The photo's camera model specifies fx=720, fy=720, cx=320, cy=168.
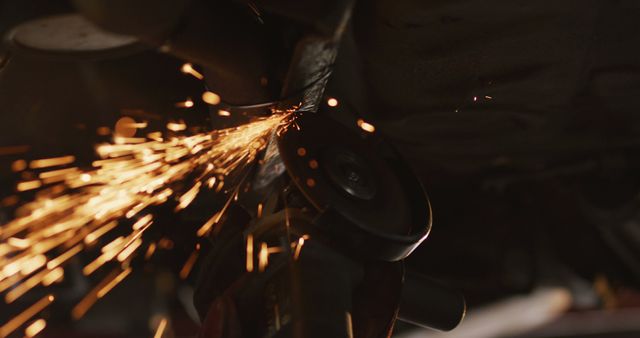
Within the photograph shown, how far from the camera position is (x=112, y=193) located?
46.4 inches

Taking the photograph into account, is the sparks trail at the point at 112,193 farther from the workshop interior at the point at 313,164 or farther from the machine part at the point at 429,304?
the machine part at the point at 429,304

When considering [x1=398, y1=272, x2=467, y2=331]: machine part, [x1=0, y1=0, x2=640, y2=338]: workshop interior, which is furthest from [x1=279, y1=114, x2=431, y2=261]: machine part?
[x1=398, y1=272, x2=467, y2=331]: machine part

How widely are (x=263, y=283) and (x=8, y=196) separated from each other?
74 cm

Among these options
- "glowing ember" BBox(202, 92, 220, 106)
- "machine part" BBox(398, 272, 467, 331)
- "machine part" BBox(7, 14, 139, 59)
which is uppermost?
"machine part" BBox(7, 14, 139, 59)

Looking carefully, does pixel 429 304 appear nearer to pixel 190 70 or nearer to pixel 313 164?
pixel 313 164

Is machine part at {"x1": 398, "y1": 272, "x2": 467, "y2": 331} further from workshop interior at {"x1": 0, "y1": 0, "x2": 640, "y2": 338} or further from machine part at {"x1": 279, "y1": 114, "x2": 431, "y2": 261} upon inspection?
machine part at {"x1": 279, "y1": 114, "x2": 431, "y2": 261}

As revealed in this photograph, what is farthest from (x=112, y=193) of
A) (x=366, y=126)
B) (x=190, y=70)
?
(x=366, y=126)

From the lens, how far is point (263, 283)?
0.79 metres

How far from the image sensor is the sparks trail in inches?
39.1

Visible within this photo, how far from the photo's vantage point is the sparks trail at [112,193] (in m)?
0.99

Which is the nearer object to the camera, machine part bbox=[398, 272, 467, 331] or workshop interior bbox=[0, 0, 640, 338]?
workshop interior bbox=[0, 0, 640, 338]

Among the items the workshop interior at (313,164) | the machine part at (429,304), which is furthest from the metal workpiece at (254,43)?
the machine part at (429,304)

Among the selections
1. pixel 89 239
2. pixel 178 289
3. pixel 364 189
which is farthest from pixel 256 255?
pixel 178 289

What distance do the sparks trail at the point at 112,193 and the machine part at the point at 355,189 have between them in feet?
0.18
